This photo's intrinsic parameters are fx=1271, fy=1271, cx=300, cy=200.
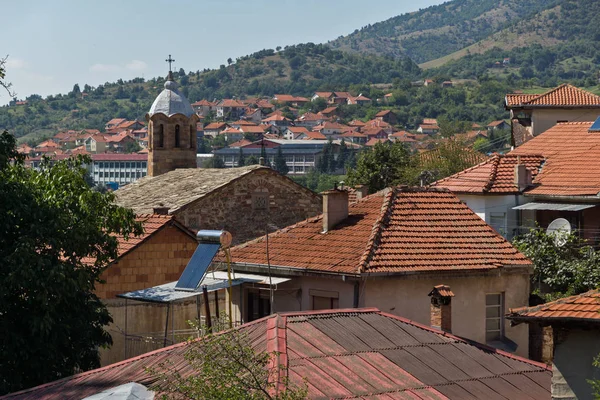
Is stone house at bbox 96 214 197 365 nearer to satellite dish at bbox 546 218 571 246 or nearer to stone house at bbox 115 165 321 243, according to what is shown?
stone house at bbox 115 165 321 243

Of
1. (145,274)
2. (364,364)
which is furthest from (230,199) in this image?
(364,364)

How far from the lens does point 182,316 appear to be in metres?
24.5

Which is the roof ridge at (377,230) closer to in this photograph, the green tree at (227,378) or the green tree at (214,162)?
the green tree at (227,378)

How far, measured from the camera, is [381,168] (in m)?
53.4

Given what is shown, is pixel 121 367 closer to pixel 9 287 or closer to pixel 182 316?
pixel 9 287

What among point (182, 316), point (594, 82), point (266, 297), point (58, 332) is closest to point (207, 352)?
point (58, 332)

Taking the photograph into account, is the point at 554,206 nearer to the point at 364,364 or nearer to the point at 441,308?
the point at 441,308

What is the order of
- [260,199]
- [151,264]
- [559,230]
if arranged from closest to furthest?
[151,264], [559,230], [260,199]

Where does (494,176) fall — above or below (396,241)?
above

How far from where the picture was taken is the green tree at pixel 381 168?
52.7 m

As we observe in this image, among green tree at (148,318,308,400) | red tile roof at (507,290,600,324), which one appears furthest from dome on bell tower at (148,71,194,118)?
green tree at (148,318,308,400)

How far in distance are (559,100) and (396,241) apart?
2329 cm

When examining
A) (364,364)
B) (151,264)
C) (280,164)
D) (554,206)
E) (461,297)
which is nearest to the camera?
(364,364)

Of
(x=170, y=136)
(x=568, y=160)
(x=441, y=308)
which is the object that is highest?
(x=170, y=136)
